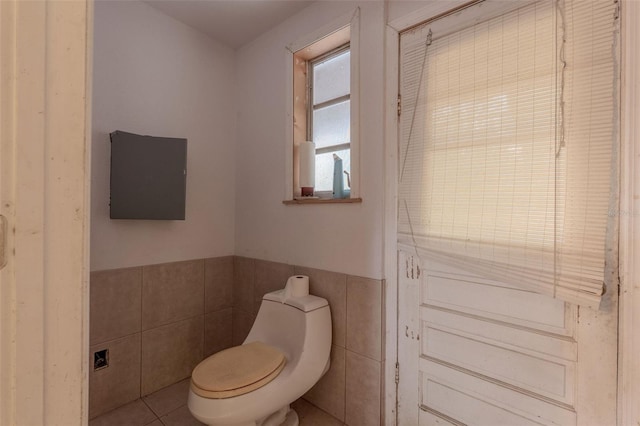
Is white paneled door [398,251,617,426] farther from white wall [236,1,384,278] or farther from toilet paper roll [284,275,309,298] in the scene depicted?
toilet paper roll [284,275,309,298]

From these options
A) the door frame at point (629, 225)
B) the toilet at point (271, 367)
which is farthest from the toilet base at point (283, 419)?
the door frame at point (629, 225)

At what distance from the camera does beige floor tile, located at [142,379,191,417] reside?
171cm

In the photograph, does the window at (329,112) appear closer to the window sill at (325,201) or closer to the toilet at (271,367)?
the window sill at (325,201)

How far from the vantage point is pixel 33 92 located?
1.28ft

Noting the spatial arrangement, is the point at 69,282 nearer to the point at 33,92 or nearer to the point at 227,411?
the point at 33,92

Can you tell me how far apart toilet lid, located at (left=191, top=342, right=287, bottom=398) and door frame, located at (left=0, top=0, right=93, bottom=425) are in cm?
85

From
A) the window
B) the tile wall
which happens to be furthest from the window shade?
the tile wall

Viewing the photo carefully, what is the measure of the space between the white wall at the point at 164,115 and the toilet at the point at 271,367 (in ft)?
2.48

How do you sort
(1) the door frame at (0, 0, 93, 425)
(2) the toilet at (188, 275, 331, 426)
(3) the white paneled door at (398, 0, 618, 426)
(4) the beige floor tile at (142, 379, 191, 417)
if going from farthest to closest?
(4) the beige floor tile at (142, 379, 191, 417)
(2) the toilet at (188, 275, 331, 426)
(3) the white paneled door at (398, 0, 618, 426)
(1) the door frame at (0, 0, 93, 425)

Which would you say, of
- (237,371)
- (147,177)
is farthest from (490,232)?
(147,177)

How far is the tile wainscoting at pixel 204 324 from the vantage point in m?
1.52

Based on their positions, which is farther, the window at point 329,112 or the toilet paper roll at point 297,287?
the window at point 329,112

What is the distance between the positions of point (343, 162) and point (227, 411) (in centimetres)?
129

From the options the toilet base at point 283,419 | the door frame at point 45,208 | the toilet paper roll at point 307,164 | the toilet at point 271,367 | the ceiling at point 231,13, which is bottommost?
the toilet base at point 283,419
